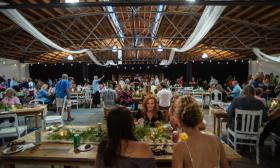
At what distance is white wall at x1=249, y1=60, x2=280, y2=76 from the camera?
1508cm

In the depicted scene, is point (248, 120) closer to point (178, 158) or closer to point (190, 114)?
point (190, 114)

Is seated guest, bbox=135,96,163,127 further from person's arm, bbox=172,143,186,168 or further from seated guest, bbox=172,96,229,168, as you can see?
person's arm, bbox=172,143,186,168

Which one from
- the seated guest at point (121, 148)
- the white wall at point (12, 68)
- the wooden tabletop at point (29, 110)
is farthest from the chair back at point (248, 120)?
the white wall at point (12, 68)

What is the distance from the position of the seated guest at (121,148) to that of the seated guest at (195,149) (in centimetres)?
19

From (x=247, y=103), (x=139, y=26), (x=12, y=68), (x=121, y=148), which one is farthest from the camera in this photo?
(x=12, y=68)

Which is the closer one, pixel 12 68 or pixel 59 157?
pixel 59 157

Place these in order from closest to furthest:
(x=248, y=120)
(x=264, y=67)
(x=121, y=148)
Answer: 1. (x=121, y=148)
2. (x=248, y=120)
3. (x=264, y=67)

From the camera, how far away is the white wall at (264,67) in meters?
15.1

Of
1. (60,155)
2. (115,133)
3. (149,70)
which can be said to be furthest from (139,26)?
(115,133)

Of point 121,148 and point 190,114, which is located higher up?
point 190,114

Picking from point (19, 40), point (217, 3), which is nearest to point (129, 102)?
point (217, 3)

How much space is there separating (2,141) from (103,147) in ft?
14.5

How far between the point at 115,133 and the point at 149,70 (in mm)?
20953

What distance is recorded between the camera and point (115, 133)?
5.48 feet
